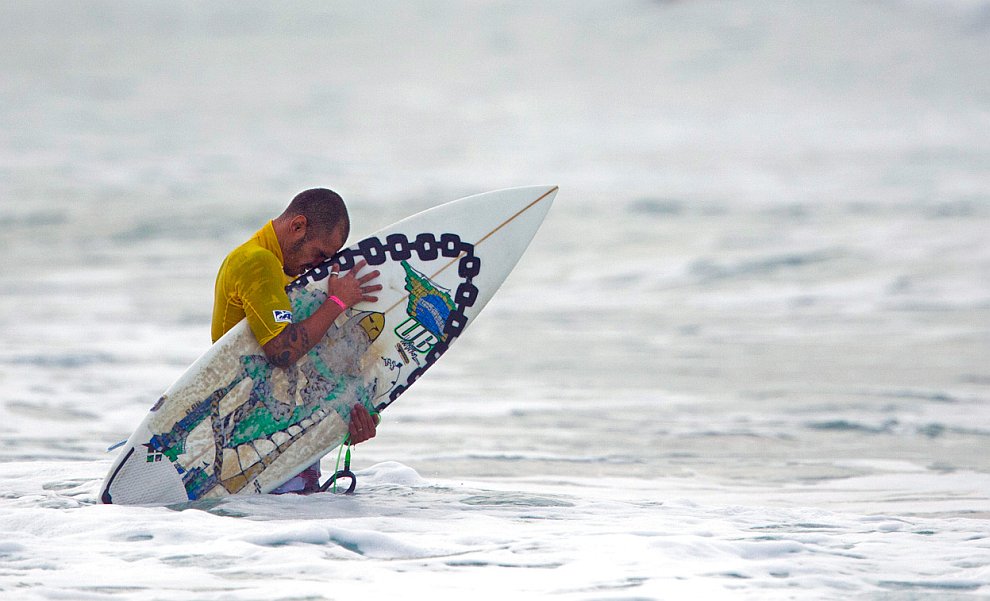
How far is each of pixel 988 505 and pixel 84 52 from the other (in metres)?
39.7

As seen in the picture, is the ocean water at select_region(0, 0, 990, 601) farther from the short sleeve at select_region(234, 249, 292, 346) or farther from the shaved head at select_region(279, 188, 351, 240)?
the shaved head at select_region(279, 188, 351, 240)

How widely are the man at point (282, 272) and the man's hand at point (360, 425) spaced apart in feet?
1.00

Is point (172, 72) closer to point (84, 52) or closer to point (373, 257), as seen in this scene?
point (84, 52)

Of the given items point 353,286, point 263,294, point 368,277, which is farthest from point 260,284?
point 368,277

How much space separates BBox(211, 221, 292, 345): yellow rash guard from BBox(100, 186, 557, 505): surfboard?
0.16 m

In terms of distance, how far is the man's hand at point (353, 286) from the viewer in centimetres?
401

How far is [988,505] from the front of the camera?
4504 millimetres

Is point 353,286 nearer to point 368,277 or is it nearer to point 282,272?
point 368,277

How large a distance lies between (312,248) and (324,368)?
497 mm

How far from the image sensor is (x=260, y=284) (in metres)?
3.62

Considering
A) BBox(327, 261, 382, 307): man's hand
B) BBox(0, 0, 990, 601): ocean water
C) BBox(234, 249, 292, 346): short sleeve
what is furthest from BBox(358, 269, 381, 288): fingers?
BBox(0, 0, 990, 601): ocean water

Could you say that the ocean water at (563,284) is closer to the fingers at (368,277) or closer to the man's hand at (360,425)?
the man's hand at (360,425)

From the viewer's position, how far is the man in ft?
11.9

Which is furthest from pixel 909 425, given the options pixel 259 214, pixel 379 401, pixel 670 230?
pixel 259 214
